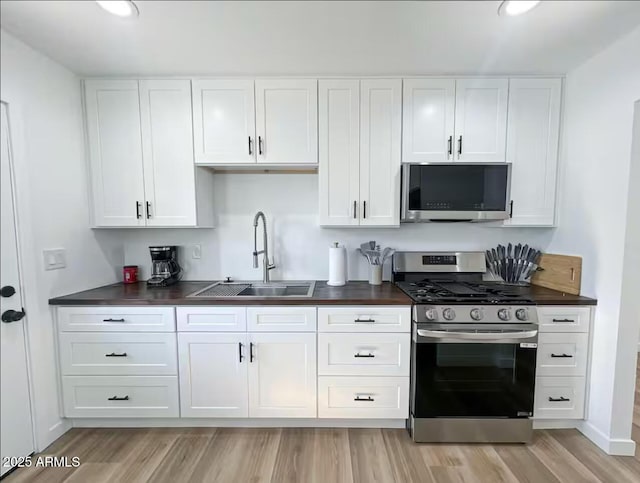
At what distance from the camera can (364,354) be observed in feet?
6.33

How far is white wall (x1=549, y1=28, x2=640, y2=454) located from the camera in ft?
5.66

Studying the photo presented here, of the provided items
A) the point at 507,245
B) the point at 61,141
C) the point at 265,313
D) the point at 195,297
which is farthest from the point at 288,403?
the point at 61,141

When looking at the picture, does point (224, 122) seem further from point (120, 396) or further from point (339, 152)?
Answer: point (120, 396)

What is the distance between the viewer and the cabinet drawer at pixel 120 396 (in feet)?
6.43

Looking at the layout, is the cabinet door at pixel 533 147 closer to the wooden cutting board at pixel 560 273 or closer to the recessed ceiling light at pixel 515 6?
the wooden cutting board at pixel 560 273

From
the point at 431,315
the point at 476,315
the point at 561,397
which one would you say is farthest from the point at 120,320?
the point at 561,397

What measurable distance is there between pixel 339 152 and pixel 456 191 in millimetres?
889

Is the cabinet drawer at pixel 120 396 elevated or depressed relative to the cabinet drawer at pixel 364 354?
depressed

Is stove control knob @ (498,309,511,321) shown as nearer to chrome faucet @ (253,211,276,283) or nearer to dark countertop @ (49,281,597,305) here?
dark countertop @ (49,281,597,305)

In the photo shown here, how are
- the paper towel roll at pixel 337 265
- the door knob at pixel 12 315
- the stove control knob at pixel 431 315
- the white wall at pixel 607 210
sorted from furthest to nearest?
the paper towel roll at pixel 337 265, the stove control knob at pixel 431 315, the white wall at pixel 607 210, the door knob at pixel 12 315

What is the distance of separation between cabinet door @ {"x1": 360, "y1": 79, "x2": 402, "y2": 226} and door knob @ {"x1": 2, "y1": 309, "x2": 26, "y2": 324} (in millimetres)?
2177

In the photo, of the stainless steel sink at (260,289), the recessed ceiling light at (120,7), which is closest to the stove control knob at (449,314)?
the stainless steel sink at (260,289)

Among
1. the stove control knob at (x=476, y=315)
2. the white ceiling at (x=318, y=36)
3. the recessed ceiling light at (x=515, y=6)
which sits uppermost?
the white ceiling at (x=318, y=36)

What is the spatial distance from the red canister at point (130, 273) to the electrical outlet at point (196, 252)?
1.56ft
